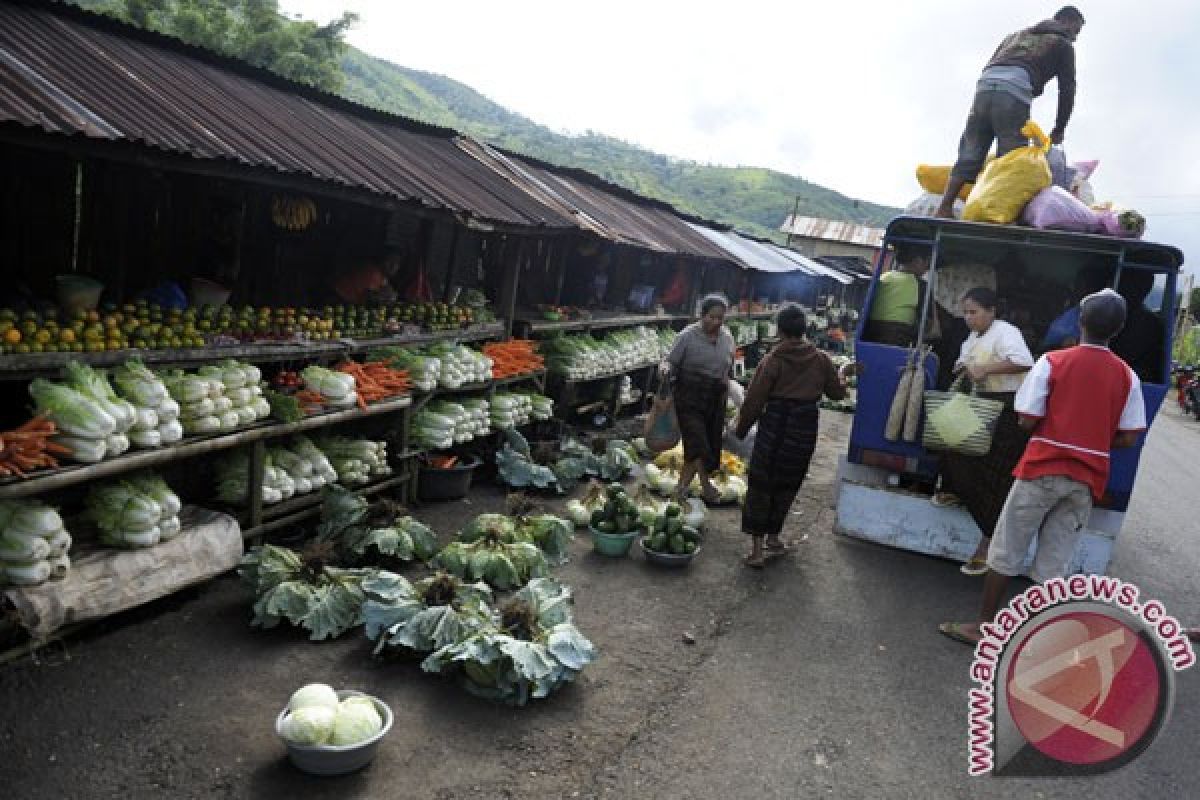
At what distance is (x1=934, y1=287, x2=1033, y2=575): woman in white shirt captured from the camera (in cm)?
587

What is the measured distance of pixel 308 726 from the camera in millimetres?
3379

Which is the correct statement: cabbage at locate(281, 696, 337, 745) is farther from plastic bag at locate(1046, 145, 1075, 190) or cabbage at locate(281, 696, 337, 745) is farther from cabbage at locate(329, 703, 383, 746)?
plastic bag at locate(1046, 145, 1075, 190)

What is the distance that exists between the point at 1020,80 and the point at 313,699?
7927 millimetres

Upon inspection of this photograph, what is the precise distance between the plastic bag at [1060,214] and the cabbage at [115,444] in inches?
267

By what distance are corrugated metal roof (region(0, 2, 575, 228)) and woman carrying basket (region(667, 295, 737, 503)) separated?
214cm

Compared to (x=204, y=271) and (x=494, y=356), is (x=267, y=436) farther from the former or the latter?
(x=494, y=356)

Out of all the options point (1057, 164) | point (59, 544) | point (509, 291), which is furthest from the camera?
point (509, 291)

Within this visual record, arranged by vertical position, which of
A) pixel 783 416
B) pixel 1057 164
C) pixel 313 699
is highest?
pixel 1057 164

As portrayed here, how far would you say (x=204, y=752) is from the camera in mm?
3539

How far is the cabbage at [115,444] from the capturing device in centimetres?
429

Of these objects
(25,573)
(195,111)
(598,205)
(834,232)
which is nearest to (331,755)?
(25,573)

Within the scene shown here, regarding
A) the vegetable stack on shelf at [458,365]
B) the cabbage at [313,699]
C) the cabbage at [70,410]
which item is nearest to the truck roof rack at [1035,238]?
the vegetable stack on shelf at [458,365]

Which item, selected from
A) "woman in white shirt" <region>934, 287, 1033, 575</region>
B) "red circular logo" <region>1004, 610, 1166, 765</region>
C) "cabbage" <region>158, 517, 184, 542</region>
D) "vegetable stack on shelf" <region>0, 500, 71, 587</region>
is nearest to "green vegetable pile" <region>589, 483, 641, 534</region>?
"woman in white shirt" <region>934, 287, 1033, 575</region>

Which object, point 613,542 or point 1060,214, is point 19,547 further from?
point 1060,214
